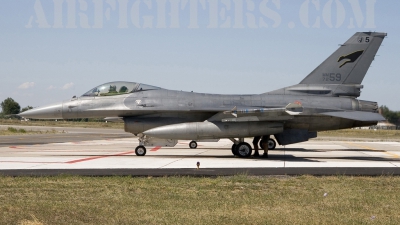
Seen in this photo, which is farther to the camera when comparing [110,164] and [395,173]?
[110,164]

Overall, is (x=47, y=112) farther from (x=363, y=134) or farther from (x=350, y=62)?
(x=363, y=134)

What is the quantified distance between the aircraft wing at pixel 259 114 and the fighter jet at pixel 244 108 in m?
0.02

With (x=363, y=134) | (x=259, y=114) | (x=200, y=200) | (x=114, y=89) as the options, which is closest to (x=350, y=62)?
(x=259, y=114)

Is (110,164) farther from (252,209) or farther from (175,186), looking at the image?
(252,209)

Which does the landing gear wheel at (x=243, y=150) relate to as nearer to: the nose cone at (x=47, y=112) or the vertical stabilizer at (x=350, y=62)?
the vertical stabilizer at (x=350, y=62)

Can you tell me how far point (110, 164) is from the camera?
17125mm

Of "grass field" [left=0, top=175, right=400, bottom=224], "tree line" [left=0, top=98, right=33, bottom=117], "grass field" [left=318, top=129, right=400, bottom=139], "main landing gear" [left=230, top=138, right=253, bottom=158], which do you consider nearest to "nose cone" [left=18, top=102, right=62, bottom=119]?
"main landing gear" [left=230, top=138, right=253, bottom=158]

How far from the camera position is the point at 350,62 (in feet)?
69.9

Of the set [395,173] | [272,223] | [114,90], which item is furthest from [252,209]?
[114,90]

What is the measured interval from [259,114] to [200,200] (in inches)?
393

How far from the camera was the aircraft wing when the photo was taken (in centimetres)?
1911

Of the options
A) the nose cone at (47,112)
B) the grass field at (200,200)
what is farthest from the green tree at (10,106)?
the grass field at (200,200)

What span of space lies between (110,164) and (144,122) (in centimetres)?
354

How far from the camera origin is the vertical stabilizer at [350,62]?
838 inches
